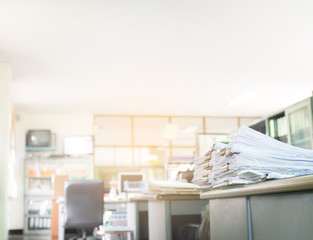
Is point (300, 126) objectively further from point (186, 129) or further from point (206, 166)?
point (186, 129)

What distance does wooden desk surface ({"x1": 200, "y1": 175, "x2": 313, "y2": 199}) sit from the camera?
0.88 meters

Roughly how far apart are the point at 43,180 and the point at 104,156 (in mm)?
1715

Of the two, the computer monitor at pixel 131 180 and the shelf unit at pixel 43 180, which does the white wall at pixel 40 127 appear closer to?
the shelf unit at pixel 43 180

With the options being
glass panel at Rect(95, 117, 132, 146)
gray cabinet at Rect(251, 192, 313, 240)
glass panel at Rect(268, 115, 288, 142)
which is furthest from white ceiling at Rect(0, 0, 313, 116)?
gray cabinet at Rect(251, 192, 313, 240)

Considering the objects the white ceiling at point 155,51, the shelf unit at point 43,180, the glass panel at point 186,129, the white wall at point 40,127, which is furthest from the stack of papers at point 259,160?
the glass panel at point 186,129

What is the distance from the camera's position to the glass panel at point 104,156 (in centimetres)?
1126

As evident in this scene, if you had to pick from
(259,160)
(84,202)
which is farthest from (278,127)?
(259,160)

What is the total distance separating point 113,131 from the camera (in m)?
11.7

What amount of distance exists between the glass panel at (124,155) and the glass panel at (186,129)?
1.23 m

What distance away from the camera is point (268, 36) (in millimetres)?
5914

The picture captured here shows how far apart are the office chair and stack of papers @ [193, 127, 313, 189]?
5.03 metres

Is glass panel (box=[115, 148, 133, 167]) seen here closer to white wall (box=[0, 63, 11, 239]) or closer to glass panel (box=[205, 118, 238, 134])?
glass panel (box=[205, 118, 238, 134])

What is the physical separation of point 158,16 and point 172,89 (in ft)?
11.6

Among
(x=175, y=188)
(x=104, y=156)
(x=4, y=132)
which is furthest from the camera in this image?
(x=104, y=156)
